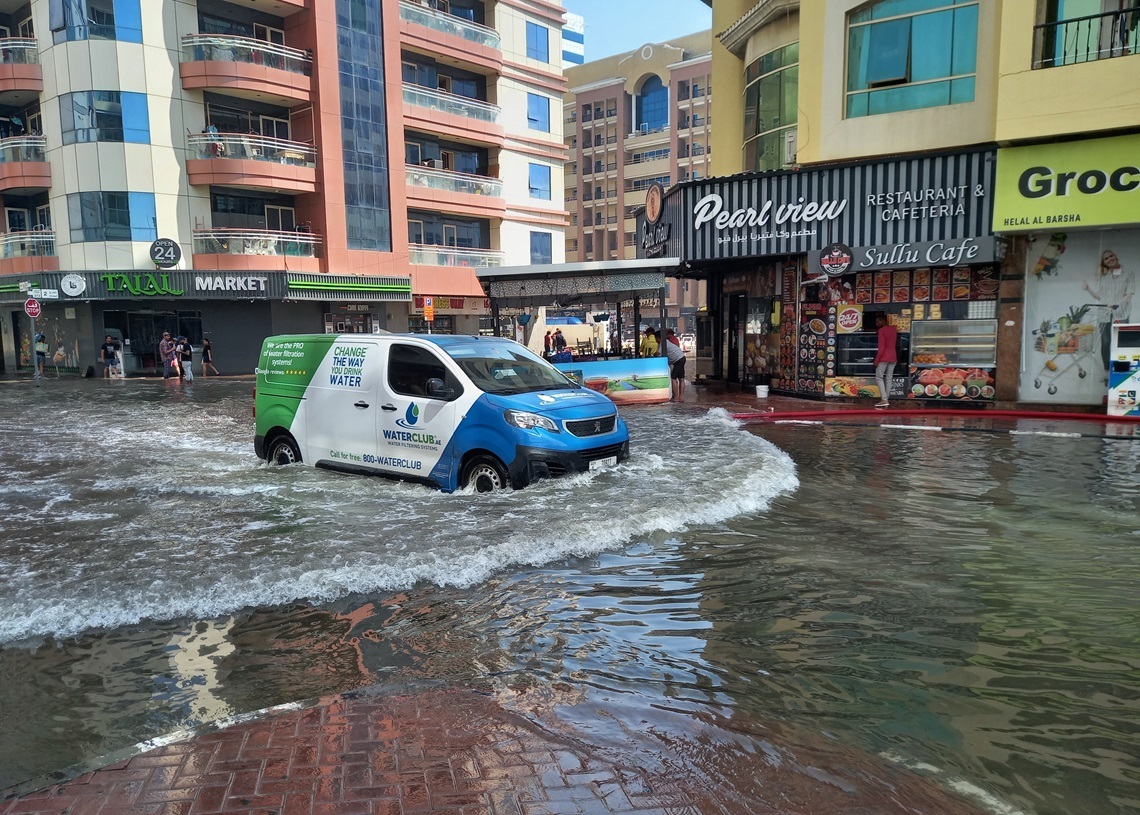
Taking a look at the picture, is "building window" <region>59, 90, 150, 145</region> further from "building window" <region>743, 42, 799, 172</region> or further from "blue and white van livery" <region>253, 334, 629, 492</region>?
"blue and white van livery" <region>253, 334, 629, 492</region>

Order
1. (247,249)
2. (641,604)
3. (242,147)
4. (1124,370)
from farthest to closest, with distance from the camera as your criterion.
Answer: (247,249)
(242,147)
(1124,370)
(641,604)

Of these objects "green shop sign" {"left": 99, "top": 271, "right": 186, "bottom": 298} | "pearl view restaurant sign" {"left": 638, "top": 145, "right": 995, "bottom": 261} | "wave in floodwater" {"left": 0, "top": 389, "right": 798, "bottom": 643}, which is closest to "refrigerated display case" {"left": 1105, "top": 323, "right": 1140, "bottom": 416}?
"pearl view restaurant sign" {"left": 638, "top": 145, "right": 995, "bottom": 261}

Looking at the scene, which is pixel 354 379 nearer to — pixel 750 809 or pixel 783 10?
pixel 750 809

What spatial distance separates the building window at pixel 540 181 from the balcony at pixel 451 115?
11.4 ft

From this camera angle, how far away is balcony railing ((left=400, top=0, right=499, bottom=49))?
37.4m

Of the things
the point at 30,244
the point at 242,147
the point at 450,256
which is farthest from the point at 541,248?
the point at 30,244

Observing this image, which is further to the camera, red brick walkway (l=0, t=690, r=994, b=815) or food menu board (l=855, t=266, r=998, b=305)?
food menu board (l=855, t=266, r=998, b=305)

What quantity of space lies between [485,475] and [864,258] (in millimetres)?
12425

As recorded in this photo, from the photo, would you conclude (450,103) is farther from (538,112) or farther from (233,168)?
(233,168)

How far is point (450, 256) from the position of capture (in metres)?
40.2

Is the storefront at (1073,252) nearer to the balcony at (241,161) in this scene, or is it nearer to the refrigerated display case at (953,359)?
the refrigerated display case at (953,359)

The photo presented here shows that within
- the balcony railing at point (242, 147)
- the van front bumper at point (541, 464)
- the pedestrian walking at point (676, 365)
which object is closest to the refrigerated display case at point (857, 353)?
the pedestrian walking at point (676, 365)

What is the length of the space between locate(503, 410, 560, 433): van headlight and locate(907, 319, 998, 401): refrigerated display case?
12.4 m

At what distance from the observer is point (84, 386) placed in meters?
28.0
